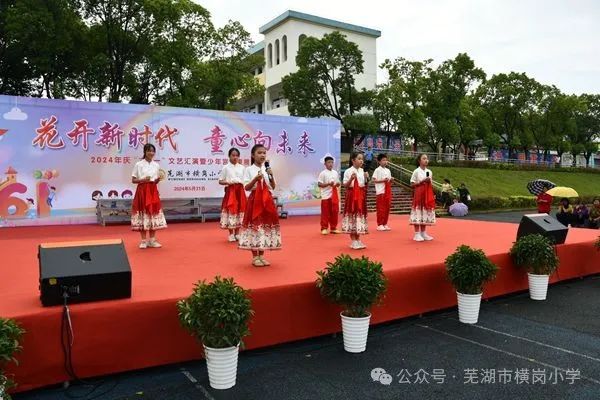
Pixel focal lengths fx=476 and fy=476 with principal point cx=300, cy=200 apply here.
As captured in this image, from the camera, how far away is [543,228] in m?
5.56

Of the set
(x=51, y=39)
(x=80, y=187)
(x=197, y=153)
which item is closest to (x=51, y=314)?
(x=80, y=187)

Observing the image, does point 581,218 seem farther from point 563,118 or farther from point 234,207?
point 563,118

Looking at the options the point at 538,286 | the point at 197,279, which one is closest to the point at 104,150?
the point at 197,279

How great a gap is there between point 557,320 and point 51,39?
1401 cm

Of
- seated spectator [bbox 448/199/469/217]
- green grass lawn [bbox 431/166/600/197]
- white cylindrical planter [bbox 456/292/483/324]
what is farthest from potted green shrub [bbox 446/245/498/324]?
green grass lawn [bbox 431/166/600/197]

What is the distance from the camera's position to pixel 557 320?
14.6ft

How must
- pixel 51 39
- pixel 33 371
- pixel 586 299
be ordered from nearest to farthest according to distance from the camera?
1. pixel 33 371
2. pixel 586 299
3. pixel 51 39

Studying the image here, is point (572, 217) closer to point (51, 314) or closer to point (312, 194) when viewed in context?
point (312, 194)

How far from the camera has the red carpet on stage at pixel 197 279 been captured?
2.87 metres

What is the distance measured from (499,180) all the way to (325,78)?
1174 cm

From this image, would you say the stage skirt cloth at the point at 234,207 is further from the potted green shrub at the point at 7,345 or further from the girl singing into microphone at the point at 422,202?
the potted green shrub at the point at 7,345

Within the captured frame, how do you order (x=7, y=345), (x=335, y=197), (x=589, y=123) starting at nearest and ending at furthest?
(x=7, y=345) → (x=335, y=197) → (x=589, y=123)

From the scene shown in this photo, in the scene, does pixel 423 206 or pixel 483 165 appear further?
pixel 483 165

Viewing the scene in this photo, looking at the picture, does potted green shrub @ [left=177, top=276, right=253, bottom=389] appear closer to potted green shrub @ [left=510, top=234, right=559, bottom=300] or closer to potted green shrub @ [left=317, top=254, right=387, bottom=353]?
potted green shrub @ [left=317, top=254, right=387, bottom=353]
